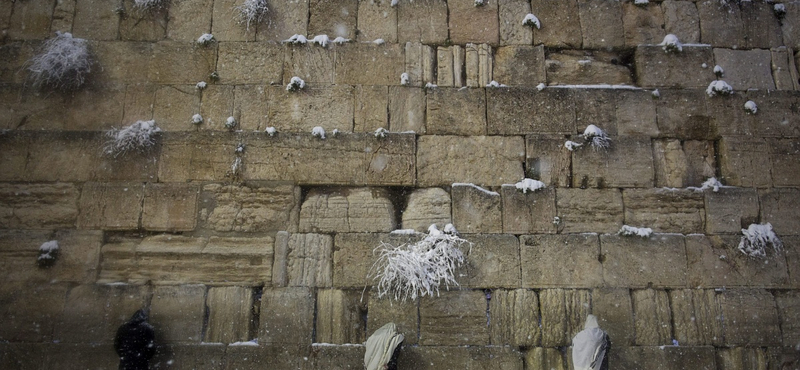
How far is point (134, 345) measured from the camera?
4625mm

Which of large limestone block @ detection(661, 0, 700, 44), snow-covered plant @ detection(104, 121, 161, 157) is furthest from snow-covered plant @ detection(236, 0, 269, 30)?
large limestone block @ detection(661, 0, 700, 44)

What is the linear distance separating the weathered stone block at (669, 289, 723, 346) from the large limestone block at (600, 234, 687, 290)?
0.15m

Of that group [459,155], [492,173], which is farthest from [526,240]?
[459,155]

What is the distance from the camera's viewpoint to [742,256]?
5.35 meters

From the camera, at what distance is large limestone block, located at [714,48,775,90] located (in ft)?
19.4

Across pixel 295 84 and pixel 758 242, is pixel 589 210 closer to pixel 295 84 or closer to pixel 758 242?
pixel 758 242

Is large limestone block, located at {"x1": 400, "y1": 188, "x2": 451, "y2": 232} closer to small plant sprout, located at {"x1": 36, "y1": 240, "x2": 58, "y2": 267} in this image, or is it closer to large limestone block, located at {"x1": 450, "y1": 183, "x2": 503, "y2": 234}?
large limestone block, located at {"x1": 450, "y1": 183, "x2": 503, "y2": 234}

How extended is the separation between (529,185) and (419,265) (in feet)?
5.03

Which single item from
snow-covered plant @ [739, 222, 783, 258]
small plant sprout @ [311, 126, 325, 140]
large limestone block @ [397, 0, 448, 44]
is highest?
large limestone block @ [397, 0, 448, 44]

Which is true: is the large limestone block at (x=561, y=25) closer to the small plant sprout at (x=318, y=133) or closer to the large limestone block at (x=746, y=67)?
the large limestone block at (x=746, y=67)

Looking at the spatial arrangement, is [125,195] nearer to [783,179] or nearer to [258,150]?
[258,150]

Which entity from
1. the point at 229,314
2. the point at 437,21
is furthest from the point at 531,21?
the point at 229,314

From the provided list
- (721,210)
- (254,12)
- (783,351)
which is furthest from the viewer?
(254,12)

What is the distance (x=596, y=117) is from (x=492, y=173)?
1.43 metres
